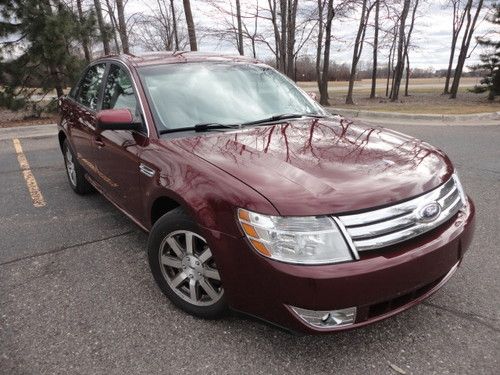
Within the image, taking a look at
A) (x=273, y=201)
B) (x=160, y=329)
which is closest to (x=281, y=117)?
(x=273, y=201)

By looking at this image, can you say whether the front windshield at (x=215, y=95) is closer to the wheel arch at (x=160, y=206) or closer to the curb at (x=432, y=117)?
the wheel arch at (x=160, y=206)

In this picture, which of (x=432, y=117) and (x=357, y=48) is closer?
(x=432, y=117)

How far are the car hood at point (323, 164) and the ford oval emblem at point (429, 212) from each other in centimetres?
10

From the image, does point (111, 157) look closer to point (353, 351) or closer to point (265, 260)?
point (265, 260)

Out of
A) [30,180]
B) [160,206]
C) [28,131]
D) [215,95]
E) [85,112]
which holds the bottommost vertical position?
[28,131]

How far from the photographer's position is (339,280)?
189cm

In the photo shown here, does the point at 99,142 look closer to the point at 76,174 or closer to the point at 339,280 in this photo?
the point at 76,174

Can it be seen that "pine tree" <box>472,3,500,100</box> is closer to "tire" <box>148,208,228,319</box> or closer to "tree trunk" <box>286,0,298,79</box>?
"tree trunk" <box>286,0,298,79</box>

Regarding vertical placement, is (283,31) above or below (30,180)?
above

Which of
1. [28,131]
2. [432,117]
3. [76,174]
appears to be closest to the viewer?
[76,174]

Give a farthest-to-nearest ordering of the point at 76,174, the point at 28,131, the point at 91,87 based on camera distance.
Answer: the point at 28,131 < the point at 76,174 < the point at 91,87

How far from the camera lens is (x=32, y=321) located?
2.61m

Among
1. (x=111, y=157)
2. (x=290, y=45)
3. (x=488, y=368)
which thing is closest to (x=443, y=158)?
(x=488, y=368)

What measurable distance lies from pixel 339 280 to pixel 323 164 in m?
0.69
